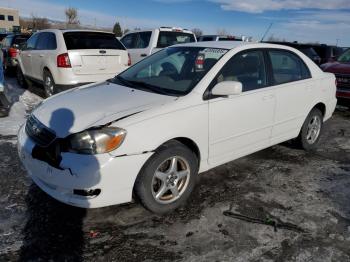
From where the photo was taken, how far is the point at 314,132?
17.8 ft

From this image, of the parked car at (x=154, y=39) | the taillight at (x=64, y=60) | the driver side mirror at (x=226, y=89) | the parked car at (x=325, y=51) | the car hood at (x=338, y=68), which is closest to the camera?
the driver side mirror at (x=226, y=89)

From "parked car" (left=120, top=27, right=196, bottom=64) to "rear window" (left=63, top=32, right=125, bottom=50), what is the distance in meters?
1.76

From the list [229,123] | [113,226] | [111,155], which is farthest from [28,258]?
[229,123]

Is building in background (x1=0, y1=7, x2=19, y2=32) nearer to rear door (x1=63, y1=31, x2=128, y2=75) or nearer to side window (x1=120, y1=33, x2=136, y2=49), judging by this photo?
side window (x1=120, y1=33, x2=136, y2=49)

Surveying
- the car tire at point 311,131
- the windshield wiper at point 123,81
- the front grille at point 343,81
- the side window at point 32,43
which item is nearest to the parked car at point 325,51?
the front grille at point 343,81

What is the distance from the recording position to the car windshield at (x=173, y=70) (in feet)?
12.2

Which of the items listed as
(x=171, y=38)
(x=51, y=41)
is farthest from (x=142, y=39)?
(x=51, y=41)

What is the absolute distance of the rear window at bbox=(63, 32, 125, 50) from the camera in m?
7.57

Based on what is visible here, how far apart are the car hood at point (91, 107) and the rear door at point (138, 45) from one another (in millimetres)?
6243

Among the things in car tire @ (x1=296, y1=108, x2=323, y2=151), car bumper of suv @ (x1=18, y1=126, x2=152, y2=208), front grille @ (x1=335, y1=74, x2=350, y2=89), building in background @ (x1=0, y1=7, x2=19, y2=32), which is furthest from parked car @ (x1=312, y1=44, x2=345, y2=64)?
building in background @ (x1=0, y1=7, x2=19, y2=32)

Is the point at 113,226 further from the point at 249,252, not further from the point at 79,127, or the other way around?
the point at 249,252

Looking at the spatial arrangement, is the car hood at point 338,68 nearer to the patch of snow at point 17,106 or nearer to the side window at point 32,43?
the patch of snow at point 17,106

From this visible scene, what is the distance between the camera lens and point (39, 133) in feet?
10.7

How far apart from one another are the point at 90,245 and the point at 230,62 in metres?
2.43
